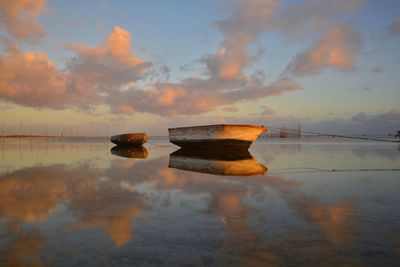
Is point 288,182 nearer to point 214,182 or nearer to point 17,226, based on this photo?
point 214,182

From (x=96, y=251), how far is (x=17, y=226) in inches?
67.5

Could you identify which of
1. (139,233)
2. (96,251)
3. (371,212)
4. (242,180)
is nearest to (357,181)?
(242,180)

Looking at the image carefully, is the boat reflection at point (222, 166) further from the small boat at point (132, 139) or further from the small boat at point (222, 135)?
the small boat at point (132, 139)

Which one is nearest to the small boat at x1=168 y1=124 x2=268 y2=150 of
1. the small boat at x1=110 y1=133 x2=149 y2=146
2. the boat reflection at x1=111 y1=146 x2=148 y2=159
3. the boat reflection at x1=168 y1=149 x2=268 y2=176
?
the boat reflection at x1=168 y1=149 x2=268 y2=176

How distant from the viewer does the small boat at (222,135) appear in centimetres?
1805

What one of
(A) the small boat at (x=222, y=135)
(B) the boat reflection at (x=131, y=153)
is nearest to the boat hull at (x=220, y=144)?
(A) the small boat at (x=222, y=135)

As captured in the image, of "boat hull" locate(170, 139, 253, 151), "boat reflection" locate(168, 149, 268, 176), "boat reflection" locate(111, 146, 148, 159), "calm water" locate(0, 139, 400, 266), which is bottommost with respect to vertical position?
"boat reflection" locate(111, 146, 148, 159)

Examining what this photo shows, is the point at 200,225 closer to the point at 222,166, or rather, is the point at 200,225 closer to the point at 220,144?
the point at 222,166

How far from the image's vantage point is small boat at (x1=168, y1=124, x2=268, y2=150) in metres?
18.0

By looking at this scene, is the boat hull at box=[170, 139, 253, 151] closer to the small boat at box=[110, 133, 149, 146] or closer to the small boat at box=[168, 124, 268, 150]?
the small boat at box=[168, 124, 268, 150]

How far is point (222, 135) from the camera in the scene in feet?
59.4

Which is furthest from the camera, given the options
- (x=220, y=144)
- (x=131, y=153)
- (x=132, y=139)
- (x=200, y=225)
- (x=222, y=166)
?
(x=132, y=139)

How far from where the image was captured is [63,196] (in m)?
6.29

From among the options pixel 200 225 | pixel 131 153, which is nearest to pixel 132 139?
pixel 131 153
